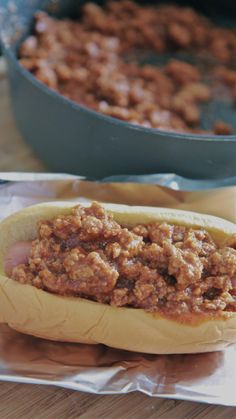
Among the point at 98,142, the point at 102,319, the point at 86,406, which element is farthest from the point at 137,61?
the point at 86,406

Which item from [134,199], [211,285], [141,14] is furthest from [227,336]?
[141,14]

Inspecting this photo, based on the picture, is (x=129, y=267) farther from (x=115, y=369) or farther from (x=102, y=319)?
(x=115, y=369)

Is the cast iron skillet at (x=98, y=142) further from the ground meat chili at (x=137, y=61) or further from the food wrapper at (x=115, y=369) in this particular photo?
the food wrapper at (x=115, y=369)

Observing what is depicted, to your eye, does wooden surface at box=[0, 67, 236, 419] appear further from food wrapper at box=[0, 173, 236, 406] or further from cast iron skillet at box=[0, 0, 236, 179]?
cast iron skillet at box=[0, 0, 236, 179]

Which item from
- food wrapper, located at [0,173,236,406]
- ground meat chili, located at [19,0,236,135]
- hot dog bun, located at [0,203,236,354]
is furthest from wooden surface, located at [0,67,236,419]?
ground meat chili, located at [19,0,236,135]

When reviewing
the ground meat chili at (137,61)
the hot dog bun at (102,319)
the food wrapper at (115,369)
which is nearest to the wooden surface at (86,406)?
the food wrapper at (115,369)

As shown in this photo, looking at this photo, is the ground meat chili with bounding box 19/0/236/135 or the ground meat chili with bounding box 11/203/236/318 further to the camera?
the ground meat chili with bounding box 19/0/236/135
